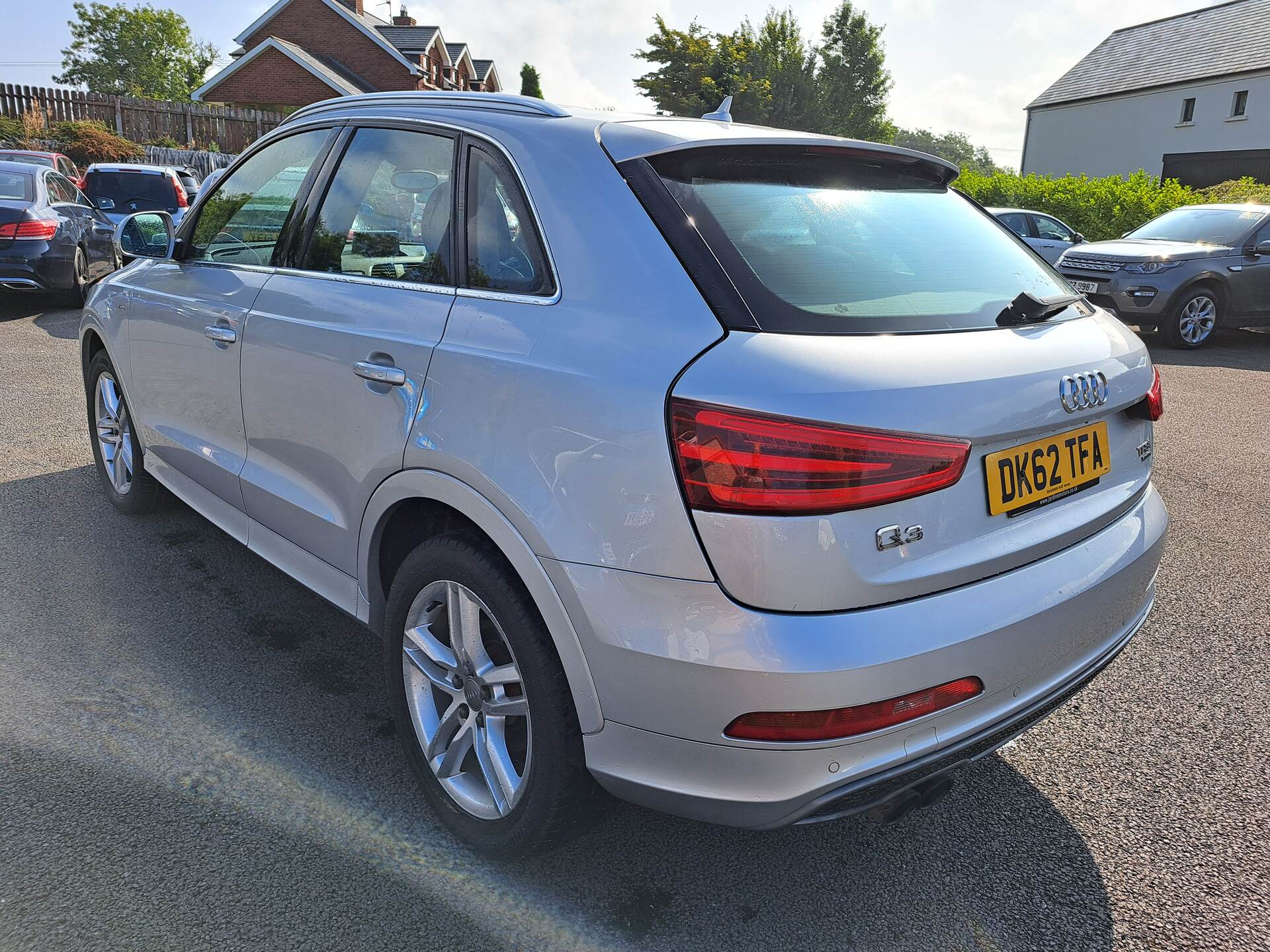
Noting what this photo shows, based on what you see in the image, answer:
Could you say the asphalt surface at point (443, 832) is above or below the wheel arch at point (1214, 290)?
below

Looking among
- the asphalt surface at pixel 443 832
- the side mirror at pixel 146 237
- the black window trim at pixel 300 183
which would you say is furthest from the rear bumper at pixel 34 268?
the black window trim at pixel 300 183

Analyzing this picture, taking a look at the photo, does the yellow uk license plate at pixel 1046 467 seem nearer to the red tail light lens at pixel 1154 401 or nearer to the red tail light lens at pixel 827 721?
the red tail light lens at pixel 1154 401

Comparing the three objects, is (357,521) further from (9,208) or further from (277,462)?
(9,208)

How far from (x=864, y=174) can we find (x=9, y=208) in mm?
11032

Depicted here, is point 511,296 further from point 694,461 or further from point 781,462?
point 781,462

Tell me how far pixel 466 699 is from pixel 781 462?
3.64ft

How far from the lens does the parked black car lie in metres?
10.4

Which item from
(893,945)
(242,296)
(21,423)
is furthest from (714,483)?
(21,423)

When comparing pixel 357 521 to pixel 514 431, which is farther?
pixel 357 521

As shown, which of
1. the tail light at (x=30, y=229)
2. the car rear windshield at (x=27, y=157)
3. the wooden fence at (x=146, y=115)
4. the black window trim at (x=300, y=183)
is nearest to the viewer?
the black window trim at (x=300, y=183)

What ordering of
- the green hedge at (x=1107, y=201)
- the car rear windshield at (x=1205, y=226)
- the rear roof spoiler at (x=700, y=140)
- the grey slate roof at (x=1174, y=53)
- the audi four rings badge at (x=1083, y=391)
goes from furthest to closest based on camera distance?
the grey slate roof at (x=1174, y=53) < the green hedge at (x=1107, y=201) < the car rear windshield at (x=1205, y=226) < the rear roof spoiler at (x=700, y=140) < the audi four rings badge at (x=1083, y=391)

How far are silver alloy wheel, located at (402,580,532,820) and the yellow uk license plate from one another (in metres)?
1.09

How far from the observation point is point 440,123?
2.62 metres

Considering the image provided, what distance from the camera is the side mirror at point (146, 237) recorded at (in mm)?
3818
